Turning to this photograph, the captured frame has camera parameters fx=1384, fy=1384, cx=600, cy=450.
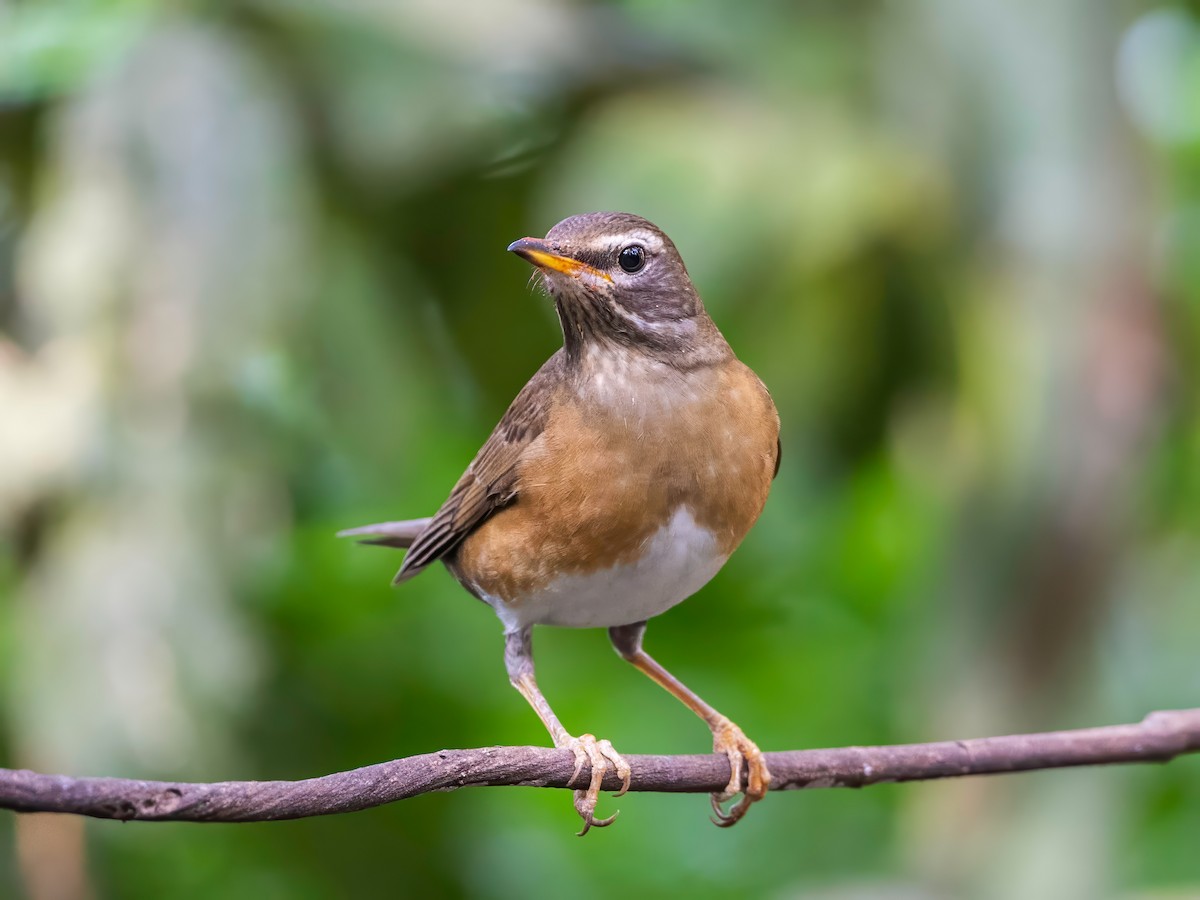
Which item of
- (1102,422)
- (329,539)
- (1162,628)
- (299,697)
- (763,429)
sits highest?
(763,429)

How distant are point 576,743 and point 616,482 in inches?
21.1

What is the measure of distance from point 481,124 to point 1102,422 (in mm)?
1834

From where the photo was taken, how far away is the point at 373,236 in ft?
11.7

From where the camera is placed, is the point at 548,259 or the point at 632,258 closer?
the point at 548,259

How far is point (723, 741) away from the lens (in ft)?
11.0

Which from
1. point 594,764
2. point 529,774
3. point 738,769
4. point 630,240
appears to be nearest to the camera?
point 529,774

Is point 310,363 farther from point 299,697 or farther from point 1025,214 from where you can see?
point 1025,214

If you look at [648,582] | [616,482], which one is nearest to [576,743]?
[648,582]

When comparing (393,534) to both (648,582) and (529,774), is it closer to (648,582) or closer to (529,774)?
(648,582)

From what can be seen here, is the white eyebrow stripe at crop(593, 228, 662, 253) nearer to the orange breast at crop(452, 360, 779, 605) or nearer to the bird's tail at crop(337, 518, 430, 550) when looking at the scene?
the orange breast at crop(452, 360, 779, 605)

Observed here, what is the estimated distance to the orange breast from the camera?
2717 mm

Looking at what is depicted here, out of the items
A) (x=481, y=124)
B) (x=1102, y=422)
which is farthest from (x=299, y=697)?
(x=1102, y=422)

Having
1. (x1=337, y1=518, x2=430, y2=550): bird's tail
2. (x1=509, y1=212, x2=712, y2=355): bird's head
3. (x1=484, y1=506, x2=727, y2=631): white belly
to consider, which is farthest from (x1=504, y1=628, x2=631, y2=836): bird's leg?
(x1=509, y1=212, x2=712, y2=355): bird's head

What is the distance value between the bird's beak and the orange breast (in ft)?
1.23
